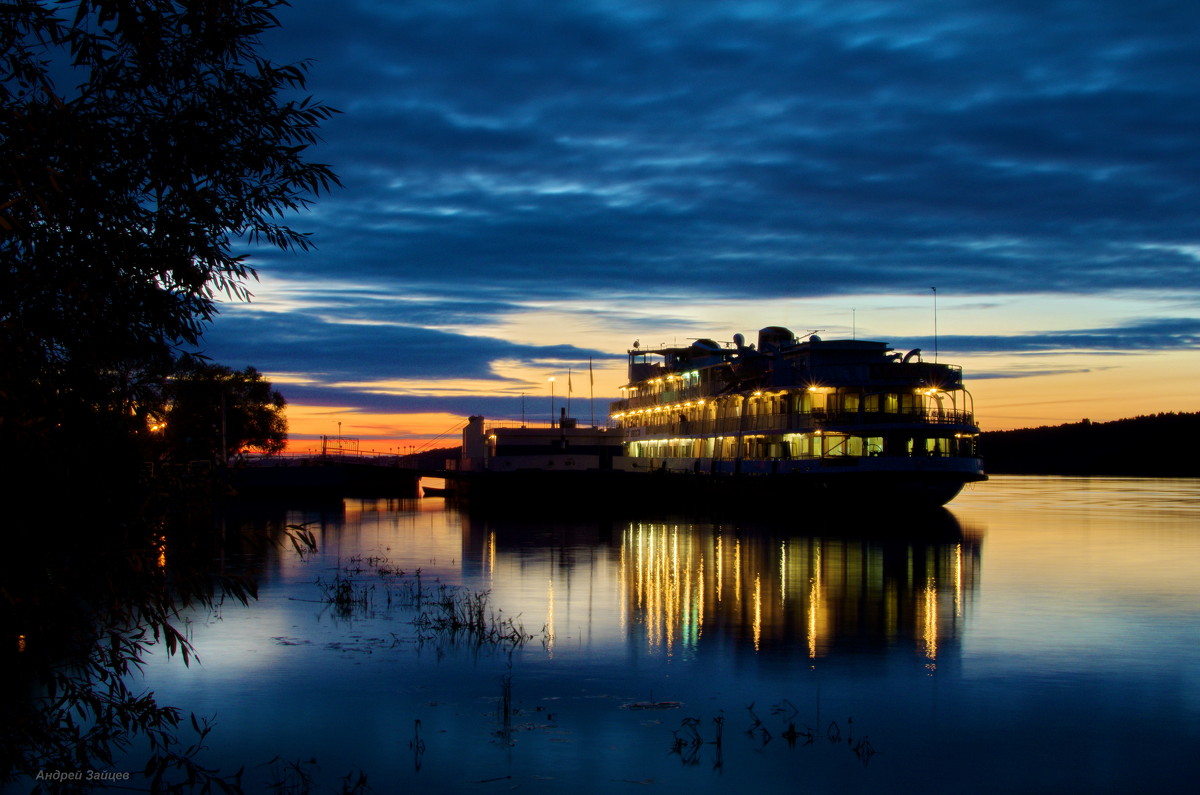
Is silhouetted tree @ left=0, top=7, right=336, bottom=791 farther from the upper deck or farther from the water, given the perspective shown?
the upper deck

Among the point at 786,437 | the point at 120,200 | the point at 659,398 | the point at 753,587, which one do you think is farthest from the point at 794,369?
the point at 120,200

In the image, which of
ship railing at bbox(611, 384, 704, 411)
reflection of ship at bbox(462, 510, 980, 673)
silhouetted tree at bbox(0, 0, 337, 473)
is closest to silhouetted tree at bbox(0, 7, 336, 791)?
silhouetted tree at bbox(0, 0, 337, 473)

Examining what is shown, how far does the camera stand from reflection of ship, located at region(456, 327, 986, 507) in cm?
5650

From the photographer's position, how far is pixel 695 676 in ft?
58.4

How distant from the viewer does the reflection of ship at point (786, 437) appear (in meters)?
56.5

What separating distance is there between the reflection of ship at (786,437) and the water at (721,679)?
65.9ft

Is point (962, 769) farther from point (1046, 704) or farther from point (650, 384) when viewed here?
point (650, 384)

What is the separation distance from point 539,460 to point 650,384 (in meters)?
14.4

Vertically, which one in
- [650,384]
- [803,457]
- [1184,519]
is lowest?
[1184,519]

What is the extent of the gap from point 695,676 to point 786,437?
4845 centimetres

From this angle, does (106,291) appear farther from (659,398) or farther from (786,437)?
(659,398)

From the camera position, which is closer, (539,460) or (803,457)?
(803,457)

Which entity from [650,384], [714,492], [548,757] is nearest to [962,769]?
[548,757]

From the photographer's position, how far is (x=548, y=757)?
43.2 feet
